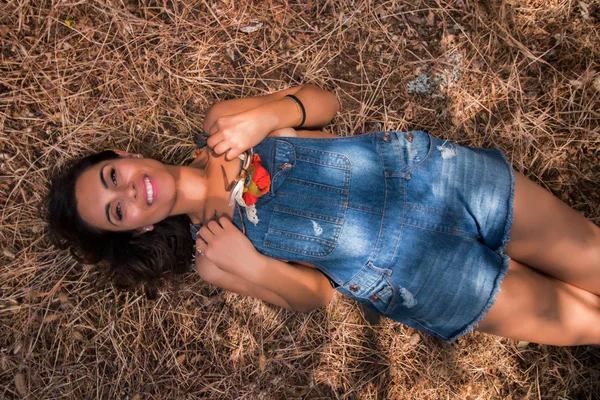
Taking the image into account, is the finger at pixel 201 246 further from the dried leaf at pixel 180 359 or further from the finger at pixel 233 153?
the dried leaf at pixel 180 359

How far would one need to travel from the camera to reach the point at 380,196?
255 centimetres

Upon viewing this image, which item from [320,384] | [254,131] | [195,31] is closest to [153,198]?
[254,131]

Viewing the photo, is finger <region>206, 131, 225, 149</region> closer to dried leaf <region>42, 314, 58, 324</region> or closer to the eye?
the eye

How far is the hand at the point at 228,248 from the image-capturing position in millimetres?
2635

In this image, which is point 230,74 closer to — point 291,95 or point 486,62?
point 291,95

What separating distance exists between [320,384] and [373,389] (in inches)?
18.4

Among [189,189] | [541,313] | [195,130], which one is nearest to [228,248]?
[189,189]

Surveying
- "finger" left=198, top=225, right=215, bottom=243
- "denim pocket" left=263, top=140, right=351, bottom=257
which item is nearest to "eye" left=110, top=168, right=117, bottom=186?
"finger" left=198, top=225, right=215, bottom=243

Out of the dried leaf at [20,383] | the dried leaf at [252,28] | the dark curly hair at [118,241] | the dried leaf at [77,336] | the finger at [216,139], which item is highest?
the dried leaf at [252,28]

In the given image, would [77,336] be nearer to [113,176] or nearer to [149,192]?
[113,176]

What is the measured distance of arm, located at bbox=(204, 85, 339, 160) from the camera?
253 cm

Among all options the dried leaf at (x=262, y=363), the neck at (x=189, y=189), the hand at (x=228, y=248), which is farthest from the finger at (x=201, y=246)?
the dried leaf at (x=262, y=363)

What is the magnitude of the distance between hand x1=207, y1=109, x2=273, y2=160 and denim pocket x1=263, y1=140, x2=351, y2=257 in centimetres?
17

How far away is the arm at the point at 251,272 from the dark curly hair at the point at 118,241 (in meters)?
0.44
